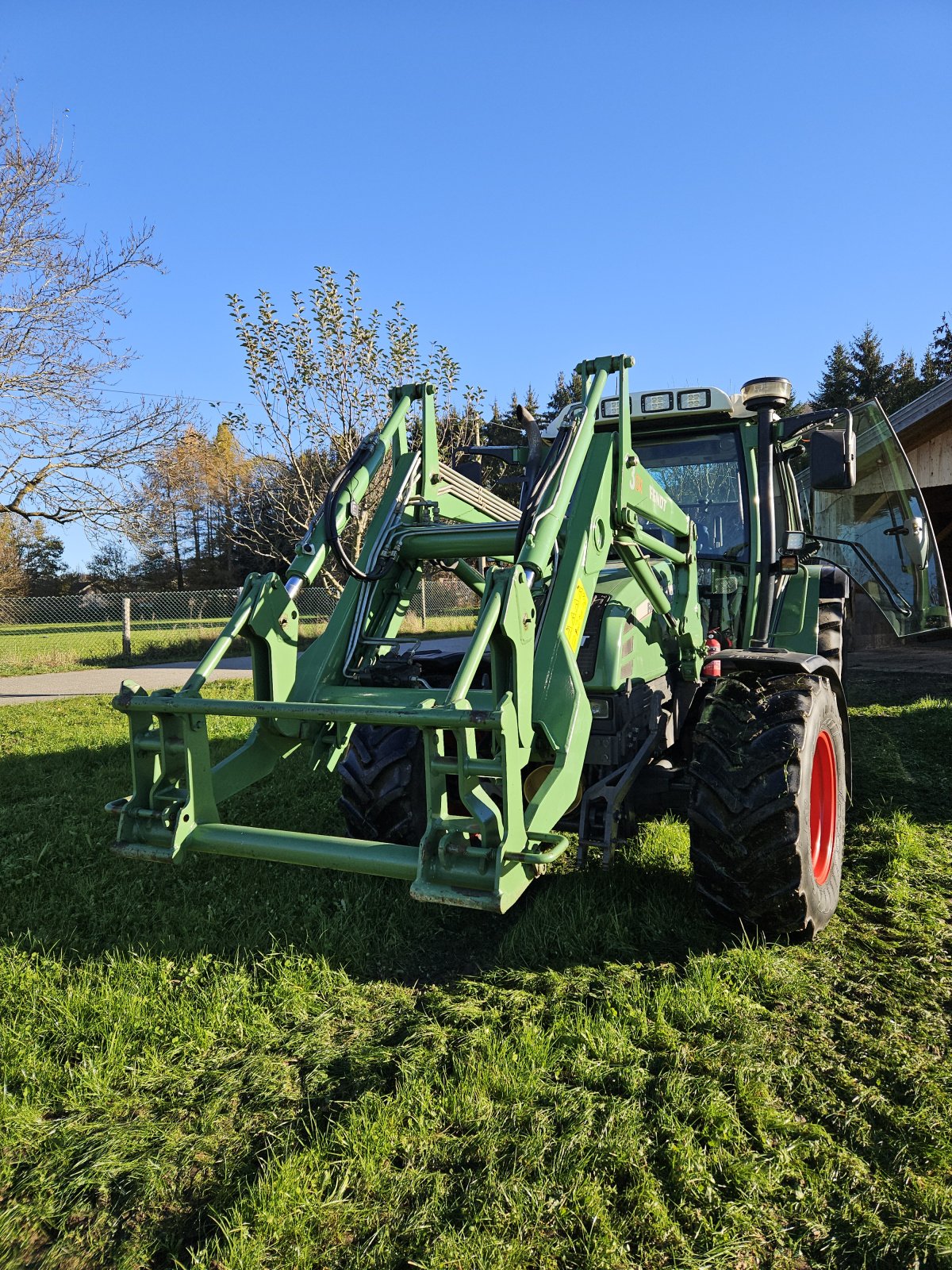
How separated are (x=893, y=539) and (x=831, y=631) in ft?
2.49

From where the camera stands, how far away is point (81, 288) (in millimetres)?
11898

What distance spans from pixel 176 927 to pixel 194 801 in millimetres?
899

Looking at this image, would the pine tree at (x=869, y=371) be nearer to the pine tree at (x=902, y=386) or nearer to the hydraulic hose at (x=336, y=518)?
the pine tree at (x=902, y=386)

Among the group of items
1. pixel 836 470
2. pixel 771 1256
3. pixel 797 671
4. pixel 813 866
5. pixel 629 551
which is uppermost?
pixel 836 470

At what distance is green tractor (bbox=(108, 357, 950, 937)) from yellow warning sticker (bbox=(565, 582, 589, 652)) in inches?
0.5

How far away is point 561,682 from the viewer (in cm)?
326

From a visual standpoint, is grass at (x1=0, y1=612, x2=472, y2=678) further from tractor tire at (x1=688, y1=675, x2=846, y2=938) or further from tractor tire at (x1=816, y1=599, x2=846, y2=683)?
tractor tire at (x1=688, y1=675, x2=846, y2=938)

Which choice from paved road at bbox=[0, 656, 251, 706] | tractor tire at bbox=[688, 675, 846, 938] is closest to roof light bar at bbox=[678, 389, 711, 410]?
tractor tire at bbox=[688, 675, 846, 938]

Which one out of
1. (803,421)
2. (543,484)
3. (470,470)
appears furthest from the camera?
(470,470)

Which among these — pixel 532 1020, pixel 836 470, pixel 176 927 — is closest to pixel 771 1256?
pixel 532 1020

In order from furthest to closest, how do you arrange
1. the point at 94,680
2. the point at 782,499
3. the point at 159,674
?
the point at 159,674 < the point at 94,680 < the point at 782,499

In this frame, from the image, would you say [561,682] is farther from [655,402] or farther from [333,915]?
[655,402]

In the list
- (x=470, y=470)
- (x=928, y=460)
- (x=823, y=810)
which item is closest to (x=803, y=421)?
(x=470, y=470)

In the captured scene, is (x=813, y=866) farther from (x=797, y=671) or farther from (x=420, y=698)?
(x=420, y=698)
